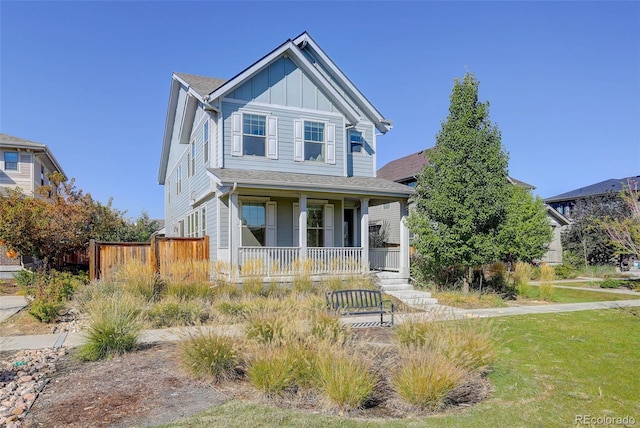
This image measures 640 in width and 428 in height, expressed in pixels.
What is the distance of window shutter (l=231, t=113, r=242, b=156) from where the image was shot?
51.2 ft

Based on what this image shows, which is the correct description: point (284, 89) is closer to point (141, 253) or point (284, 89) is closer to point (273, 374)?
point (141, 253)

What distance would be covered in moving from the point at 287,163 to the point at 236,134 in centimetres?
223

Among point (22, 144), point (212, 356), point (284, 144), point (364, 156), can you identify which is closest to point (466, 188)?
point (364, 156)

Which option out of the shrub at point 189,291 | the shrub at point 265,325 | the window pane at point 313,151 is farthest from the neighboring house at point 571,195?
the shrub at point 265,325

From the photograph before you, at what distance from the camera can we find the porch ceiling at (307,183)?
13492 mm

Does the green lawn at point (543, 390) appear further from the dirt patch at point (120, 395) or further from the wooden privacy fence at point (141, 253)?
the wooden privacy fence at point (141, 253)

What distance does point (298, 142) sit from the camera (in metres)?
16.6

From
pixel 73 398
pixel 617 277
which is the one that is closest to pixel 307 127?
pixel 73 398

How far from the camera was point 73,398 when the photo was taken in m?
5.12

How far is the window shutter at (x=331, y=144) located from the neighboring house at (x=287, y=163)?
1.6 inches

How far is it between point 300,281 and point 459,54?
10318mm

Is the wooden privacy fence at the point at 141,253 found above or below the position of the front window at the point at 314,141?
below

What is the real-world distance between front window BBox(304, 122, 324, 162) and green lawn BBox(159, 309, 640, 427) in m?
10.3

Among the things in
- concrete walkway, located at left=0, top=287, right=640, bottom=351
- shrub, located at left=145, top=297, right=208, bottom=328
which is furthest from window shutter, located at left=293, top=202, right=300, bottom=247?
shrub, located at left=145, top=297, right=208, bottom=328
